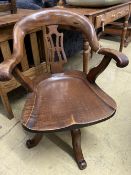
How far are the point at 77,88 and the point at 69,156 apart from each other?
0.45 metres

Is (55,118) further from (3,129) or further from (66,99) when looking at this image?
(3,129)

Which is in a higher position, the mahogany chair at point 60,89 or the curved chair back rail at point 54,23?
the curved chair back rail at point 54,23

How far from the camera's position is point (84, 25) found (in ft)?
3.48

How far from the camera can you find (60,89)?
42.3 inches

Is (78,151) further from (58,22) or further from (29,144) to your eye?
(58,22)

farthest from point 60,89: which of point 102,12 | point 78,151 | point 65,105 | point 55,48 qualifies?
point 102,12

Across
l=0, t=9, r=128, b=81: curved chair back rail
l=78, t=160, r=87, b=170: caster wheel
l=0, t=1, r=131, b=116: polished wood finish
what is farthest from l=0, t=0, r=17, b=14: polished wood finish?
l=78, t=160, r=87, b=170: caster wheel

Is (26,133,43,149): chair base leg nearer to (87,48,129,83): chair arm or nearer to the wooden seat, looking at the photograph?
the wooden seat

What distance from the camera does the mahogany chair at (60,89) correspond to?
2.77 feet

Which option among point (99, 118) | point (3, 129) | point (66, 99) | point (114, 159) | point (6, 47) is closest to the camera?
point (99, 118)

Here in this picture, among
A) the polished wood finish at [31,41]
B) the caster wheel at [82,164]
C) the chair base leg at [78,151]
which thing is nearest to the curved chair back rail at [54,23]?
the polished wood finish at [31,41]

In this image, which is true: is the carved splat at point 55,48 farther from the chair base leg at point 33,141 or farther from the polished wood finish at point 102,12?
the chair base leg at point 33,141

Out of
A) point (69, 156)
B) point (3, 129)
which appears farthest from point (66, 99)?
point (3, 129)

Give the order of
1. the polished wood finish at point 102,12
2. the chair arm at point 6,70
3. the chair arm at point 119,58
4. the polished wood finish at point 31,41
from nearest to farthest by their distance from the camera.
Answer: the chair arm at point 6,70, the chair arm at point 119,58, the polished wood finish at point 31,41, the polished wood finish at point 102,12
